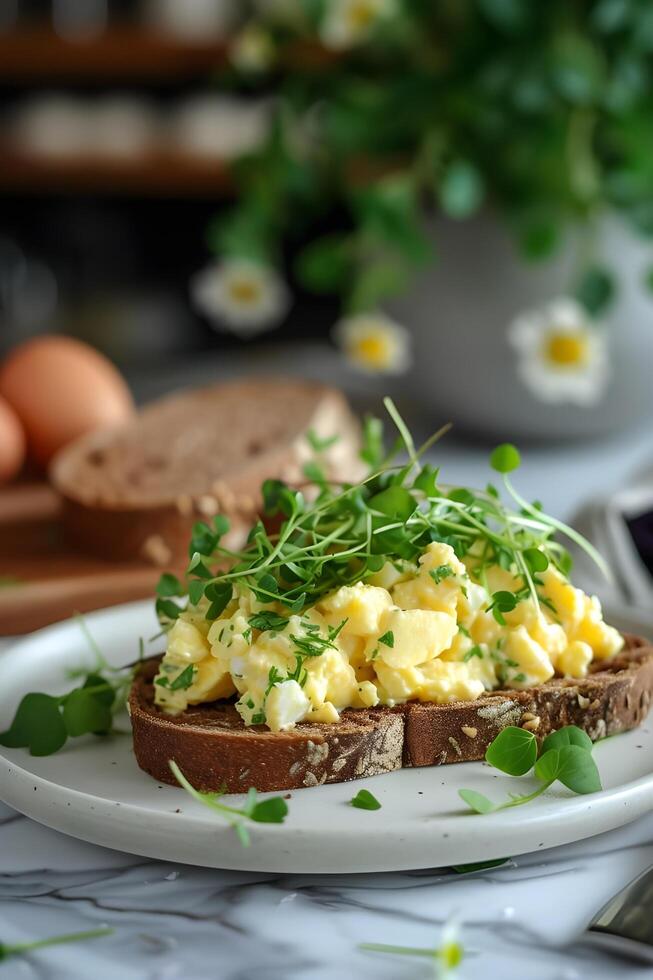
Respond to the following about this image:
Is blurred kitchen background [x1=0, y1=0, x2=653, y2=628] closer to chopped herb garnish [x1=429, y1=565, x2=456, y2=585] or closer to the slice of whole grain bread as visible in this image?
the slice of whole grain bread

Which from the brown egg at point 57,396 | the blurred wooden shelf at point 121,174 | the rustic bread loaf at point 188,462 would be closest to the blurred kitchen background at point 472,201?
the rustic bread loaf at point 188,462

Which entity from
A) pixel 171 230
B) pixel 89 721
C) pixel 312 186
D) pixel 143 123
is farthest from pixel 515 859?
pixel 171 230

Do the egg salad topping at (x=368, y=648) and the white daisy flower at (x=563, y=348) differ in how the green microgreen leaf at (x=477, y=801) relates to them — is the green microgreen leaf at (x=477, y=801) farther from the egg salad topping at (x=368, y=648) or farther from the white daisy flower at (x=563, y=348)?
the white daisy flower at (x=563, y=348)

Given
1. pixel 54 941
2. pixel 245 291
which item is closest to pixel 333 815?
pixel 54 941

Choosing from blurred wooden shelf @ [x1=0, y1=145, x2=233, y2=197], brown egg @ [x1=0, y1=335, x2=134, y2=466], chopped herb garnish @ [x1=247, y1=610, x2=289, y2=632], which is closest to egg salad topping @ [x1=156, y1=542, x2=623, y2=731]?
chopped herb garnish @ [x1=247, y1=610, x2=289, y2=632]

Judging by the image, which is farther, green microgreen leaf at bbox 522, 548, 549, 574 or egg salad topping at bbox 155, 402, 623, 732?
green microgreen leaf at bbox 522, 548, 549, 574

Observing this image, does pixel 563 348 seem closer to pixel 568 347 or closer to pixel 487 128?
pixel 568 347
